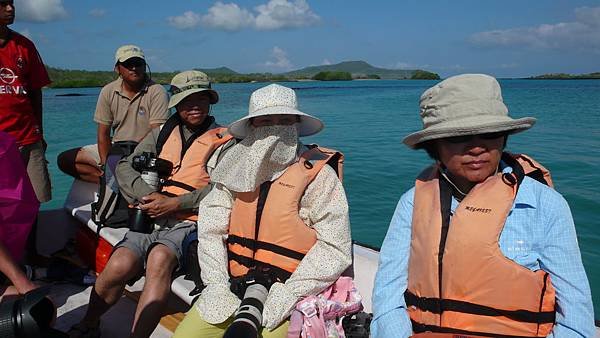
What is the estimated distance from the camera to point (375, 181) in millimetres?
9469

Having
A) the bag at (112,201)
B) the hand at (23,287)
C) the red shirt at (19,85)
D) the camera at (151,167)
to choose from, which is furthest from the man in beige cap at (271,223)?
the red shirt at (19,85)

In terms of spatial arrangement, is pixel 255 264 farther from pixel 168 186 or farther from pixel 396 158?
pixel 396 158

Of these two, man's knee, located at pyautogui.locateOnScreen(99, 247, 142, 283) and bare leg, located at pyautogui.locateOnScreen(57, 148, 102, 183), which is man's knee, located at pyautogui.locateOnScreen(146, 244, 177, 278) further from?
bare leg, located at pyautogui.locateOnScreen(57, 148, 102, 183)

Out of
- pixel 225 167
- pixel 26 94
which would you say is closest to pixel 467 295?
pixel 225 167

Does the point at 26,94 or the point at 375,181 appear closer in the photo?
the point at 26,94

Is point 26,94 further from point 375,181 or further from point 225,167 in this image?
point 375,181

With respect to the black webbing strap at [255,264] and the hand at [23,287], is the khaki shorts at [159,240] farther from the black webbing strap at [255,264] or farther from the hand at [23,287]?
the hand at [23,287]

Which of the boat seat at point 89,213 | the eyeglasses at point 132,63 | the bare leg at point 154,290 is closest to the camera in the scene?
the bare leg at point 154,290

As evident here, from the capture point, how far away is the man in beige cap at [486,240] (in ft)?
4.84

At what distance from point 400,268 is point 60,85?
194ft

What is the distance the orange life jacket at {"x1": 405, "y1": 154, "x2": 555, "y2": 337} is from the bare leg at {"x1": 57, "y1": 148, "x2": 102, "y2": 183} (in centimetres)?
320

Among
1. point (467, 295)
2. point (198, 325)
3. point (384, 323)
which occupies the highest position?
point (467, 295)

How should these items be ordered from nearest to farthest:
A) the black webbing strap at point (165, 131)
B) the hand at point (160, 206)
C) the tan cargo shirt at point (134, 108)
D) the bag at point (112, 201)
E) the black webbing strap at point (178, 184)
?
1. the hand at point (160, 206)
2. the black webbing strap at point (178, 184)
3. the black webbing strap at point (165, 131)
4. the bag at point (112, 201)
5. the tan cargo shirt at point (134, 108)

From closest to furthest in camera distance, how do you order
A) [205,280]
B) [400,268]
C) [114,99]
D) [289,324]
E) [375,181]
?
[400,268] → [289,324] → [205,280] → [114,99] → [375,181]
